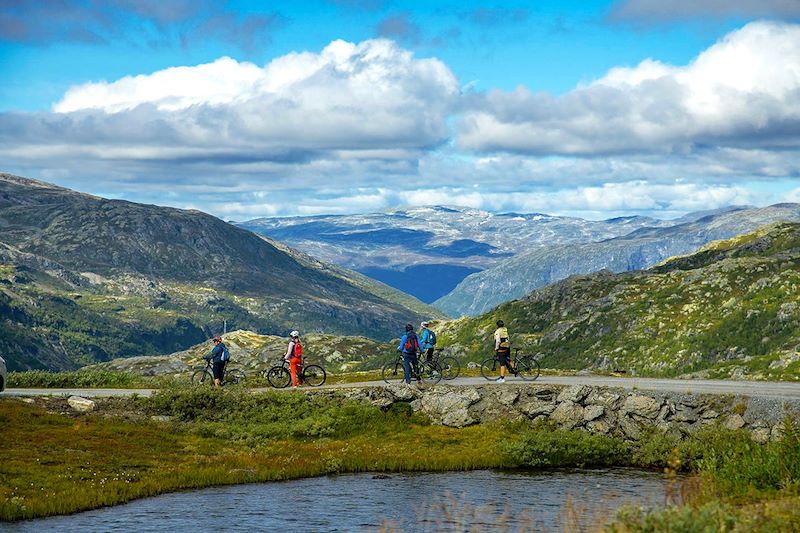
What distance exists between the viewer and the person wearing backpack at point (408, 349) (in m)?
47.5

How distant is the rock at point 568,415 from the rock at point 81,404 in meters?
22.7

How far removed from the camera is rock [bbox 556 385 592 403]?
4212cm

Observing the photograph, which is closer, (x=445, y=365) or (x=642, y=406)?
(x=642, y=406)

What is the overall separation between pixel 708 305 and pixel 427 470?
15529 cm

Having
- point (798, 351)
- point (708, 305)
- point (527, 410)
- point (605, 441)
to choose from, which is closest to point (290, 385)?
point (527, 410)

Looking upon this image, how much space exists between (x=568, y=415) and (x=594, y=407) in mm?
1262

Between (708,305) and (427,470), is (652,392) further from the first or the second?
(708,305)

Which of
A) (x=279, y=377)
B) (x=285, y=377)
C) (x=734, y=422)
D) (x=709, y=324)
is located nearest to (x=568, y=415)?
(x=734, y=422)

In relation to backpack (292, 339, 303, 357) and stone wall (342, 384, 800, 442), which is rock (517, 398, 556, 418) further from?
backpack (292, 339, 303, 357)

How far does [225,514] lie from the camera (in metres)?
28.7

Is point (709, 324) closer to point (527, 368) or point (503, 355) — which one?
point (527, 368)

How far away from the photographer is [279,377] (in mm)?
51812

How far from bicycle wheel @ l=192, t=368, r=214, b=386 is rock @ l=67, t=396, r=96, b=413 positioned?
22.1 ft

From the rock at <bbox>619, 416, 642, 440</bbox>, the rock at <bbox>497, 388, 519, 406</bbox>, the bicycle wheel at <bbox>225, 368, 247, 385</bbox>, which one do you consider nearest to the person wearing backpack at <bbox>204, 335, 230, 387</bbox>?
the bicycle wheel at <bbox>225, 368, 247, 385</bbox>
